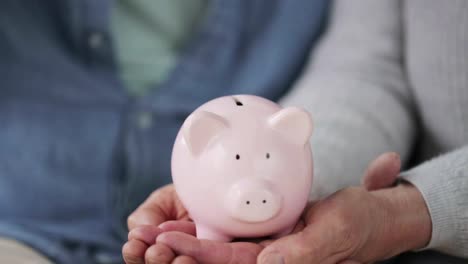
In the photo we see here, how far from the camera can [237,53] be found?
37.4 inches

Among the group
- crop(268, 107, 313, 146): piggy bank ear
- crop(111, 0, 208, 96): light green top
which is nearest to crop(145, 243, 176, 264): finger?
crop(268, 107, 313, 146): piggy bank ear

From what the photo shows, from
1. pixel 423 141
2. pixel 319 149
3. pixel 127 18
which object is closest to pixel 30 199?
pixel 127 18

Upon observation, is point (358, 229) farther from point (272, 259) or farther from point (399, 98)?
point (399, 98)

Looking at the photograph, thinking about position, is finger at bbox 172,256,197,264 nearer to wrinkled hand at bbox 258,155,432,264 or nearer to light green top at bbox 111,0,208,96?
wrinkled hand at bbox 258,155,432,264

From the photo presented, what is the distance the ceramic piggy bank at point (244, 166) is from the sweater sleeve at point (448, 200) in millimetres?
154

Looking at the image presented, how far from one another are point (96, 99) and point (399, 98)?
0.42m

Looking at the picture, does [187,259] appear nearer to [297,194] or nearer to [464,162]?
[297,194]

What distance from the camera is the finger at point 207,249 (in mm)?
473

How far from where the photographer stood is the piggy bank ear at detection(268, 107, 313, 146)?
48 centimetres

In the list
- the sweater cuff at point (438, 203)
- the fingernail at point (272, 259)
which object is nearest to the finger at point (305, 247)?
the fingernail at point (272, 259)

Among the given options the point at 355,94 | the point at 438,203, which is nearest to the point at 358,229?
the point at 438,203

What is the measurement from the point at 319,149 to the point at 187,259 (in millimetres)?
281

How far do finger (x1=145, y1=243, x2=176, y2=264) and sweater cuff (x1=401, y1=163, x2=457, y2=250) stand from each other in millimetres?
256

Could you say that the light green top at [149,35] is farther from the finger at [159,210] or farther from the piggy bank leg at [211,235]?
the piggy bank leg at [211,235]
